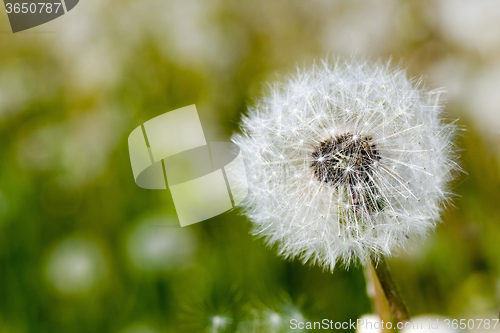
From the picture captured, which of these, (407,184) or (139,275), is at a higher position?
(407,184)

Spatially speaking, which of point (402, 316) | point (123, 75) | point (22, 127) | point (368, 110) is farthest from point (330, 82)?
point (22, 127)

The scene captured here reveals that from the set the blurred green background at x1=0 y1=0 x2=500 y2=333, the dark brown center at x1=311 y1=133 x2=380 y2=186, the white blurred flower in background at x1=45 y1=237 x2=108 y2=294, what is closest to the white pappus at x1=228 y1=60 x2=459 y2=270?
the dark brown center at x1=311 y1=133 x2=380 y2=186

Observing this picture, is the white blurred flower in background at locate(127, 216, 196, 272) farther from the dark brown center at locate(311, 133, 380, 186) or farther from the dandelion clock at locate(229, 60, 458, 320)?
the dark brown center at locate(311, 133, 380, 186)

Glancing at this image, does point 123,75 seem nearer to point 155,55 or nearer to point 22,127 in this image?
point 155,55

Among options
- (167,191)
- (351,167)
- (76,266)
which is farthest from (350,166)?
(76,266)

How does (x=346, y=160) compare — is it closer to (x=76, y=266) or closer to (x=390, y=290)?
(x=390, y=290)

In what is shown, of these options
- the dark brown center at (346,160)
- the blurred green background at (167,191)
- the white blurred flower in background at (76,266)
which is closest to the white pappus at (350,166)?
the dark brown center at (346,160)
